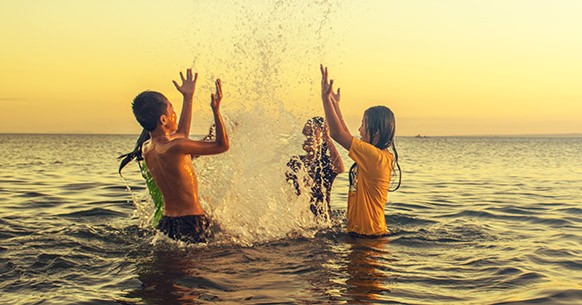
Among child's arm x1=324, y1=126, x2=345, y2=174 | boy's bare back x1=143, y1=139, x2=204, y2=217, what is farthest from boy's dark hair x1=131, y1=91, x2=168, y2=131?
child's arm x1=324, y1=126, x2=345, y2=174

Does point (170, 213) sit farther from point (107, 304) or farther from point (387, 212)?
point (387, 212)

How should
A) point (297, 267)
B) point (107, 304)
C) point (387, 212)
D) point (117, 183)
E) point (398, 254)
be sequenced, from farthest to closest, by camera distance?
point (117, 183)
point (387, 212)
point (398, 254)
point (297, 267)
point (107, 304)

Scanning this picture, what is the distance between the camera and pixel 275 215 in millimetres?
9469

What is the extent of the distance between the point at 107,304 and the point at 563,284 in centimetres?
533

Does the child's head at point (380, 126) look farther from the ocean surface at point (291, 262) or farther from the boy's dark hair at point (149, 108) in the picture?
the boy's dark hair at point (149, 108)

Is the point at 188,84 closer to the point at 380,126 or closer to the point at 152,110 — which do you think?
the point at 152,110

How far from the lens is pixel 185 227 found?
7938 millimetres

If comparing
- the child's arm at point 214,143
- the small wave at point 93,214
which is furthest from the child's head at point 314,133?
the small wave at point 93,214

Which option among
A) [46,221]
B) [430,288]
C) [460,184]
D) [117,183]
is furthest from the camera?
[460,184]

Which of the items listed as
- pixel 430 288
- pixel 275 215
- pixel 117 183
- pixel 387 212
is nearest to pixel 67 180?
pixel 117 183

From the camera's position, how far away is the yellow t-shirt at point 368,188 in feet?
25.2

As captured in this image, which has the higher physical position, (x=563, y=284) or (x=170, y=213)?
(x=170, y=213)

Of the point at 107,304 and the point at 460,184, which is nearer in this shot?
the point at 107,304

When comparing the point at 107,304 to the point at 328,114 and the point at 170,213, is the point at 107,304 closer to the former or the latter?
the point at 170,213
